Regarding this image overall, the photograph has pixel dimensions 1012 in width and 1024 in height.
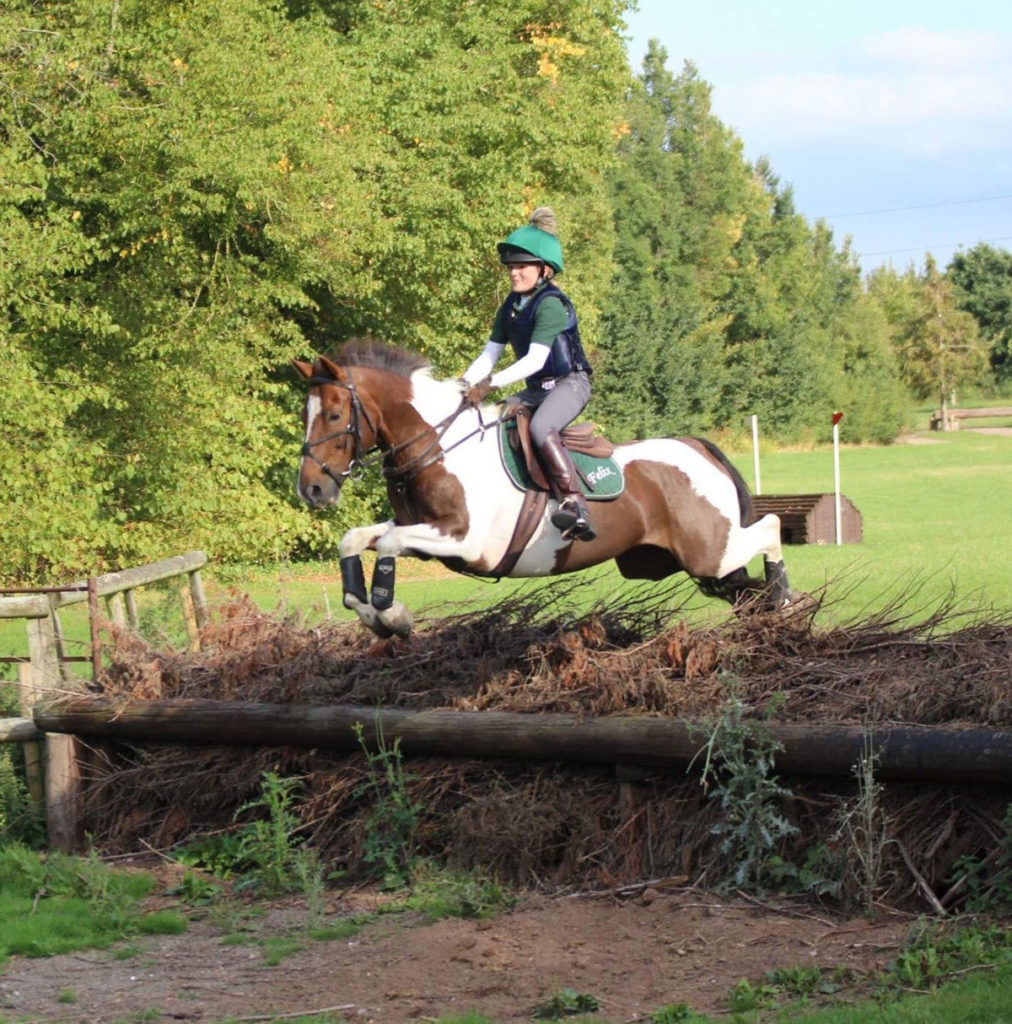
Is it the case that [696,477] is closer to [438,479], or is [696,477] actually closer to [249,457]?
[438,479]

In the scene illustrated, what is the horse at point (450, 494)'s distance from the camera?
7.21 meters

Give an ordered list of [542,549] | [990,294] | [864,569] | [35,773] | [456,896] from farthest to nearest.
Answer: [990,294] < [864,569] < [35,773] < [542,549] < [456,896]

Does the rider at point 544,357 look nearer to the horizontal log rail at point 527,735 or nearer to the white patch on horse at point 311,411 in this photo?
the white patch on horse at point 311,411

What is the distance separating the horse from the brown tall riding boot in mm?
81

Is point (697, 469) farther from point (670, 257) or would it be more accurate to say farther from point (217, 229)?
point (670, 257)

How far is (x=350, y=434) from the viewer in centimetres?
728

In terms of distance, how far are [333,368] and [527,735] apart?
6.95 ft

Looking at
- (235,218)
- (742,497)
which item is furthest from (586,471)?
(235,218)

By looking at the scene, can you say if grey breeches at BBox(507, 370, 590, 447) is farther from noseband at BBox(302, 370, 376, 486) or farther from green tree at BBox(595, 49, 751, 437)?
green tree at BBox(595, 49, 751, 437)

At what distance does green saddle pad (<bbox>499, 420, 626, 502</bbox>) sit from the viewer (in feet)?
25.2

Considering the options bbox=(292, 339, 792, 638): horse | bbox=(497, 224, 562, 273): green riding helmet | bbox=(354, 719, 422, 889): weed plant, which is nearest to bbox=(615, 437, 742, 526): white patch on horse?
bbox=(292, 339, 792, 638): horse

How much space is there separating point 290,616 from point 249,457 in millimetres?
14525

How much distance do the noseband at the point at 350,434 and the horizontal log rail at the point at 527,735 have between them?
1.16 m

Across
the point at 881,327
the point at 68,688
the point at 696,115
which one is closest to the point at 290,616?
the point at 68,688
